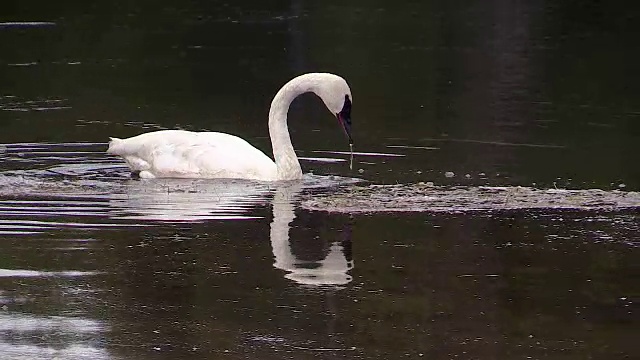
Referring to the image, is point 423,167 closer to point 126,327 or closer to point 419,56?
point 126,327

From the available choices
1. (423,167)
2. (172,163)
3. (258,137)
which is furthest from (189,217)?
(258,137)

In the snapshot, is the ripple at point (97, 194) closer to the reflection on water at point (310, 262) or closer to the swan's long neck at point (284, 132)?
the swan's long neck at point (284, 132)

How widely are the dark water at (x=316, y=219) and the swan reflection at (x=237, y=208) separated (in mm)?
Result: 27

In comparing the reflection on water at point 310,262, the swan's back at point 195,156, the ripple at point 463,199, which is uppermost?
the swan's back at point 195,156

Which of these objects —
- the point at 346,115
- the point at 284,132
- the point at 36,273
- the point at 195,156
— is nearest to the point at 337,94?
the point at 346,115

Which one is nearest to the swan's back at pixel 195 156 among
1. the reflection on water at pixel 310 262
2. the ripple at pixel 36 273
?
the reflection on water at pixel 310 262

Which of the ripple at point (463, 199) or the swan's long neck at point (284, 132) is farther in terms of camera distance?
the swan's long neck at point (284, 132)

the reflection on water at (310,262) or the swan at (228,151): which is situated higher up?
the swan at (228,151)

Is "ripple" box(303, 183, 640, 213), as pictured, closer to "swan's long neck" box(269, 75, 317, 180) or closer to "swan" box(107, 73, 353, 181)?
"swan's long neck" box(269, 75, 317, 180)

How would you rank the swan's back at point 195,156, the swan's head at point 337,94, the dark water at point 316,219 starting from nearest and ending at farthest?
the dark water at point 316,219, the swan's back at point 195,156, the swan's head at point 337,94

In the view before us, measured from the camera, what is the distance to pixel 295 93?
493 inches

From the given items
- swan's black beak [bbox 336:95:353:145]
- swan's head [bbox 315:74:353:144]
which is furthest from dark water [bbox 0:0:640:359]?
swan's head [bbox 315:74:353:144]

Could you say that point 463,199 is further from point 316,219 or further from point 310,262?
point 310,262

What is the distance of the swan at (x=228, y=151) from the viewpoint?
11.9 metres
